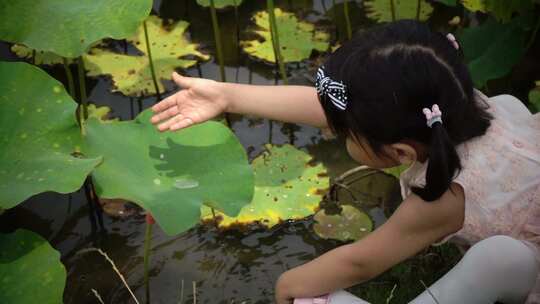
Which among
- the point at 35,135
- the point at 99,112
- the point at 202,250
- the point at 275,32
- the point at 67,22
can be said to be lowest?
the point at 202,250

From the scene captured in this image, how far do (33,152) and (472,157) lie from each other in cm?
87

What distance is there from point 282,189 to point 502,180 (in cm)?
78

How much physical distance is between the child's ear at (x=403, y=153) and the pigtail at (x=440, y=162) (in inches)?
2.4

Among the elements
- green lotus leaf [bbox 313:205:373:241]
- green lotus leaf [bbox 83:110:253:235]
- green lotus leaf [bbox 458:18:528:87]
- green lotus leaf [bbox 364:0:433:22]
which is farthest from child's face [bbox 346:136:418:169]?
green lotus leaf [bbox 364:0:433:22]

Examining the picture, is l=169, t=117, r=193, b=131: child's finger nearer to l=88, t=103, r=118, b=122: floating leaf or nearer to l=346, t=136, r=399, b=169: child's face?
l=346, t=136, r=399, b=169: child's face

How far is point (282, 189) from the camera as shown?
83.7 inches

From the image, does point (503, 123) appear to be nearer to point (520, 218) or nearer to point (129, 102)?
point (520, 218)

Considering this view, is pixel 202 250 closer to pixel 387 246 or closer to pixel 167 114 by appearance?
pixel 167 114

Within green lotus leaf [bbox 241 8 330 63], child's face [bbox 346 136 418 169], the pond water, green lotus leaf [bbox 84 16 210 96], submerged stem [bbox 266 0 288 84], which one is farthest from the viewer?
green lotus leaf [bbox 241 8 330 63]

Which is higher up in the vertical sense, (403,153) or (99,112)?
(403,153)

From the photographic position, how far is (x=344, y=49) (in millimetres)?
1388

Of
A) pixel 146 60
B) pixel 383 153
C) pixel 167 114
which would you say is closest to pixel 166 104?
pixel 167 114

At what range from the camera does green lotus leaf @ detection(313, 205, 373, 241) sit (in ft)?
6.73


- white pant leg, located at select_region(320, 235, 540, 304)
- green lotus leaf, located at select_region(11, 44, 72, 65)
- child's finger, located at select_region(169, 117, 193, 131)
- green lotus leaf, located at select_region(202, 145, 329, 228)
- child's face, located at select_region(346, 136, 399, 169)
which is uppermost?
child's face, located at select_region(346, 136, 399, 169)
